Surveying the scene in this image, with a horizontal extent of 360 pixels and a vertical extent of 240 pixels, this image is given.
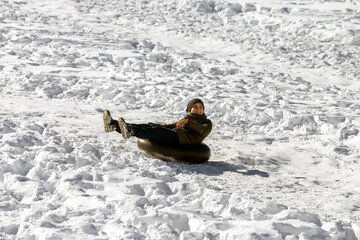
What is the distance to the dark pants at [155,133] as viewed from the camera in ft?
24.5

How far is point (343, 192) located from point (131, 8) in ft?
47.6

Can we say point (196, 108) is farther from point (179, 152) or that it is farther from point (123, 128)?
point (123, 128)

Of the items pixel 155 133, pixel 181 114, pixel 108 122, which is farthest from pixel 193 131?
pixel 181 114

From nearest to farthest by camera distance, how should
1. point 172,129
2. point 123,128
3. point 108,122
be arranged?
point 123,128, point 108,122, point 172,129

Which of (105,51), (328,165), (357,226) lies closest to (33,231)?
(357,226)

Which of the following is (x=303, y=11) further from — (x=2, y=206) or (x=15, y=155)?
(x=2, y=206)

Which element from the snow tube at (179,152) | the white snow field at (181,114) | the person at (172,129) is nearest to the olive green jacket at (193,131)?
the person at (172,129)

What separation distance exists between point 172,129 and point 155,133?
261mm

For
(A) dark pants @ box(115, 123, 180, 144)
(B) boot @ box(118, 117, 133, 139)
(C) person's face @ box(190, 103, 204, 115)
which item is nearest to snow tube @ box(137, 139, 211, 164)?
(A) dark pants @ box(115, 123, 180, 144)

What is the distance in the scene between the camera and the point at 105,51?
14875mm

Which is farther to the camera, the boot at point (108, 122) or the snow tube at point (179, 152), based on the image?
the snow tube at point (179, 152)

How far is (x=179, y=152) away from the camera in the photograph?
7562 millimetres

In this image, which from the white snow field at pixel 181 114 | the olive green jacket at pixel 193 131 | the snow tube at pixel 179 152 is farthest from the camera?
the olive green jacket at pixel 193 131

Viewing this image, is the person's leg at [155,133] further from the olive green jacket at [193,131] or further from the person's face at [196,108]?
the person's face at [196,108]
